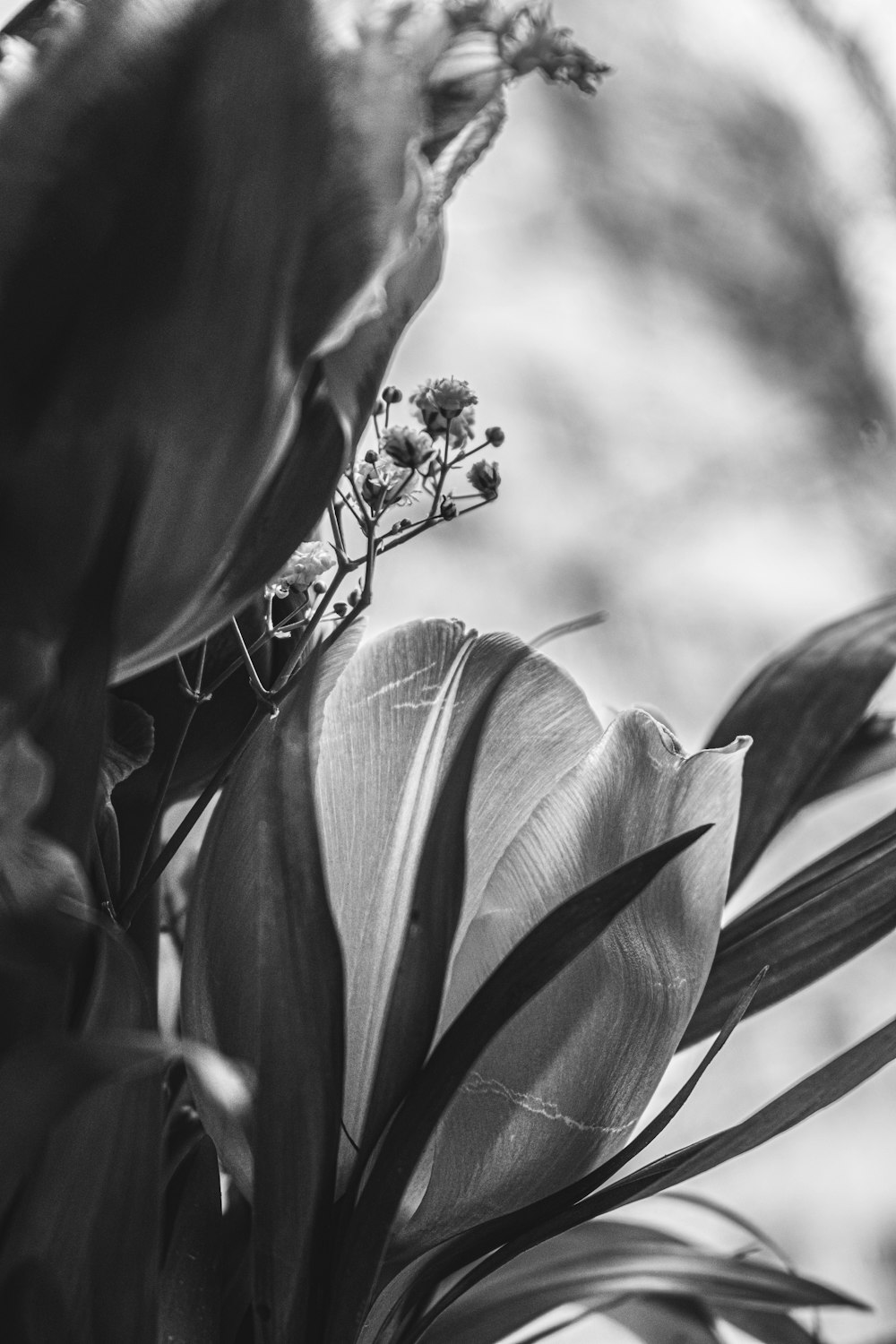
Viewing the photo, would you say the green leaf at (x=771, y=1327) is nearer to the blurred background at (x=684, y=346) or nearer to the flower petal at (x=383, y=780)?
the flower petal at (x=383, y=780)

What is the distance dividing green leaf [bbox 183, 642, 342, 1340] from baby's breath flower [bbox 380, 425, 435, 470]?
0.05 metres

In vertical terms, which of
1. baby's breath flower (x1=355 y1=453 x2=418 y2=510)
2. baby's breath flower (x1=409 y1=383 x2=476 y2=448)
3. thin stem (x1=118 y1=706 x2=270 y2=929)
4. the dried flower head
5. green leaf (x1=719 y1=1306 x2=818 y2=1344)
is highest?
the dried flower head

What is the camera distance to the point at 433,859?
0.72 feet

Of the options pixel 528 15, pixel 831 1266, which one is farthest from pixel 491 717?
pixel 831 1266

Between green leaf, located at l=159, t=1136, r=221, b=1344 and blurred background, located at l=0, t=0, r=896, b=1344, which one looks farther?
blurred background, located at l=0, t=0, r=896, b=1344

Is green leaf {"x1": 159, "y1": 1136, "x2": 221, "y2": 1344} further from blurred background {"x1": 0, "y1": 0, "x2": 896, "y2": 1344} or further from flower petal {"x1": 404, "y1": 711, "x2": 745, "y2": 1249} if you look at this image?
blurred background {"x1": 0, "y1": 0, "x2": 896, "y2": 1344}

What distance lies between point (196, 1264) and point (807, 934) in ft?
0.47

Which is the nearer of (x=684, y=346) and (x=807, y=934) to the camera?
(x=807, y=934)

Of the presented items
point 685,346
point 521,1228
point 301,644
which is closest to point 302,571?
point 301,644

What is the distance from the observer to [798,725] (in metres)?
0.31

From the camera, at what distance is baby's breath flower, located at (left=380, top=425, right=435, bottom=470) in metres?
0.23

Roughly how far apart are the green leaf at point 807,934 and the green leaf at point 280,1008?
95 mm

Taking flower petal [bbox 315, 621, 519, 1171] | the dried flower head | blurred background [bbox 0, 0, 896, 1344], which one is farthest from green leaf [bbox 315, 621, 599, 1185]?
blurred background [bbox 0, 0, 896, 1344]

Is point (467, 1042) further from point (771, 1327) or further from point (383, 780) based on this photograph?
point (771, 1327)
